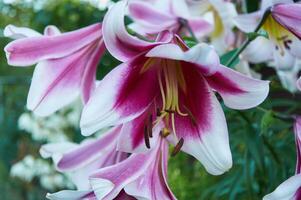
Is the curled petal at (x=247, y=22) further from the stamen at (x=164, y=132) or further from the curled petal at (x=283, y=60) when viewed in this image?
the stamen at (x=164, y=132)

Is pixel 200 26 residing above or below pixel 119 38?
below

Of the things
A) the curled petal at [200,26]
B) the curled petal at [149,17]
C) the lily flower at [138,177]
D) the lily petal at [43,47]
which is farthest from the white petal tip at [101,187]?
the curled petal at [200,26]

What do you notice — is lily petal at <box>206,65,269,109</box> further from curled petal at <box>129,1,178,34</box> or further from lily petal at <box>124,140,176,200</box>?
curled petal at <box>129,1,178,34</box>

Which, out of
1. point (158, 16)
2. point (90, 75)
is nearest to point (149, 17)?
point (158, 16)

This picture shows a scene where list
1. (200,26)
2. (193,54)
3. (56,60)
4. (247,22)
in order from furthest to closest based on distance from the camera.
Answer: (200,26) < (247,22) < (56,60) < (193,54)

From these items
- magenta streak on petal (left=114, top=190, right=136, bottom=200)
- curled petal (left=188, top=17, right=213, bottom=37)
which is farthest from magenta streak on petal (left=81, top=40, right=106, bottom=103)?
curled petal (left=188, top=17, right=213, bottom=37)

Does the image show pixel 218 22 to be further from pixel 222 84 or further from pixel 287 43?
pixel 222 84
